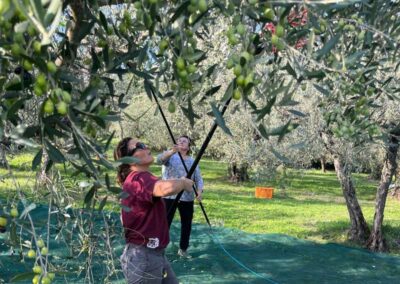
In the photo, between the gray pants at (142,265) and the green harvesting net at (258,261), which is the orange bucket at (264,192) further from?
the gray pants at (142,265)

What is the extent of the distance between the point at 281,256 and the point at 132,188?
3517mm

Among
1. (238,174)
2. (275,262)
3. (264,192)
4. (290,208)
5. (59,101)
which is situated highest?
(59,101)

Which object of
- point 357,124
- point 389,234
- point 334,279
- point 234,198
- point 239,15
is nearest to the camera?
point 239,15

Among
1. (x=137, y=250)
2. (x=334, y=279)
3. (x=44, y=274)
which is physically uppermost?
(x=44, y=274)

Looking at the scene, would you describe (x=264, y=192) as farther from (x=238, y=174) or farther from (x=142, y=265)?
(x=142, y=265)

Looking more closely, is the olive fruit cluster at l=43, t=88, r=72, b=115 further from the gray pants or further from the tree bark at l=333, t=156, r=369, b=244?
the tree bark at l=333, t=156, r=369, b=244

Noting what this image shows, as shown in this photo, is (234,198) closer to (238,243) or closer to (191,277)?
(238,243)

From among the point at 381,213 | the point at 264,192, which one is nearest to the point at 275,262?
the point at 381,213

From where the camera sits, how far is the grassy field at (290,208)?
830 cm

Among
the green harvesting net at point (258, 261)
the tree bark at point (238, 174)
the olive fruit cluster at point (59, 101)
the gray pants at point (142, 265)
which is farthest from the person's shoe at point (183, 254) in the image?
the tree bark at point (238, 174)

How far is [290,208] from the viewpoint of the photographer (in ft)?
37.7

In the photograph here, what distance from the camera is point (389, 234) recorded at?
7.80m

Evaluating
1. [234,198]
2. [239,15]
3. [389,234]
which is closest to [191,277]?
[389,234]

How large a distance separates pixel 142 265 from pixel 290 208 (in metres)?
8.74
